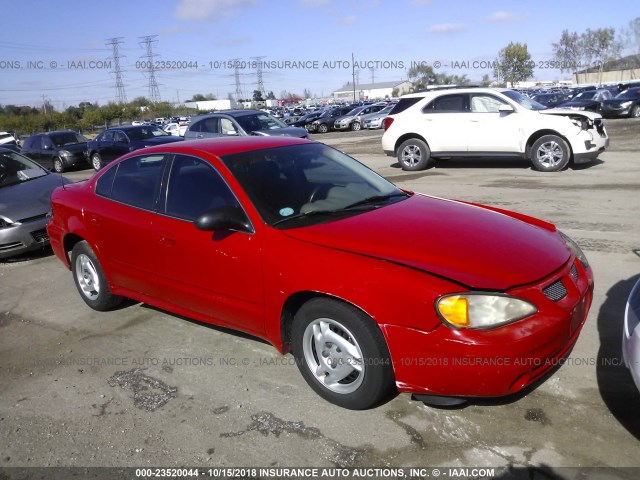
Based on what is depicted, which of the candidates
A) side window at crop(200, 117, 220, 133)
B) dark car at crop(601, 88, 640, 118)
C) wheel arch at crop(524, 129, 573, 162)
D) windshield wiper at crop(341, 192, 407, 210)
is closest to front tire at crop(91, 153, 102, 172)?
side window at crop(200, 117, 220, 133)

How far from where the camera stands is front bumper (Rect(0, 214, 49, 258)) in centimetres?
688

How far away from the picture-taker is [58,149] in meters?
20.1

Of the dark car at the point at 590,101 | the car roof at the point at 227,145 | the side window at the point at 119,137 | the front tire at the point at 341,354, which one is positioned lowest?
the front tire at the point at 341,354

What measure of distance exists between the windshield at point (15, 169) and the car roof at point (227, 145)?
4.75 meters

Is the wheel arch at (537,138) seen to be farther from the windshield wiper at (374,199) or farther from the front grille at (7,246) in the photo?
the front grille at (7,246)

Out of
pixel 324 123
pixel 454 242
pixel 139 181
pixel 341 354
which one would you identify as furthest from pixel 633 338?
pixel 324 123

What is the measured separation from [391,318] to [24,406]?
254 cm

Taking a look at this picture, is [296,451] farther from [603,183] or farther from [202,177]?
[603,183]

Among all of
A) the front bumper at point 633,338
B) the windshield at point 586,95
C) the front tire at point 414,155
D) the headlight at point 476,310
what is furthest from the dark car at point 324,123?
the headlight at point 476,310

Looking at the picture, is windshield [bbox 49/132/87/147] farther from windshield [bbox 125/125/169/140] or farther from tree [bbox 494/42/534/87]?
tree [bbox 494/42/534/87]

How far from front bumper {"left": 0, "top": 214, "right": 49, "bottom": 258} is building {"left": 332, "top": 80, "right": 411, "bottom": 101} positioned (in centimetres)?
11852

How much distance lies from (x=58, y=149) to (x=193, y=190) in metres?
18.7

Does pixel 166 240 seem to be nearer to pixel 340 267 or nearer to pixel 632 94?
pixel 340 267

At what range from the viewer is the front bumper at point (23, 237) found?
22.6 ft
